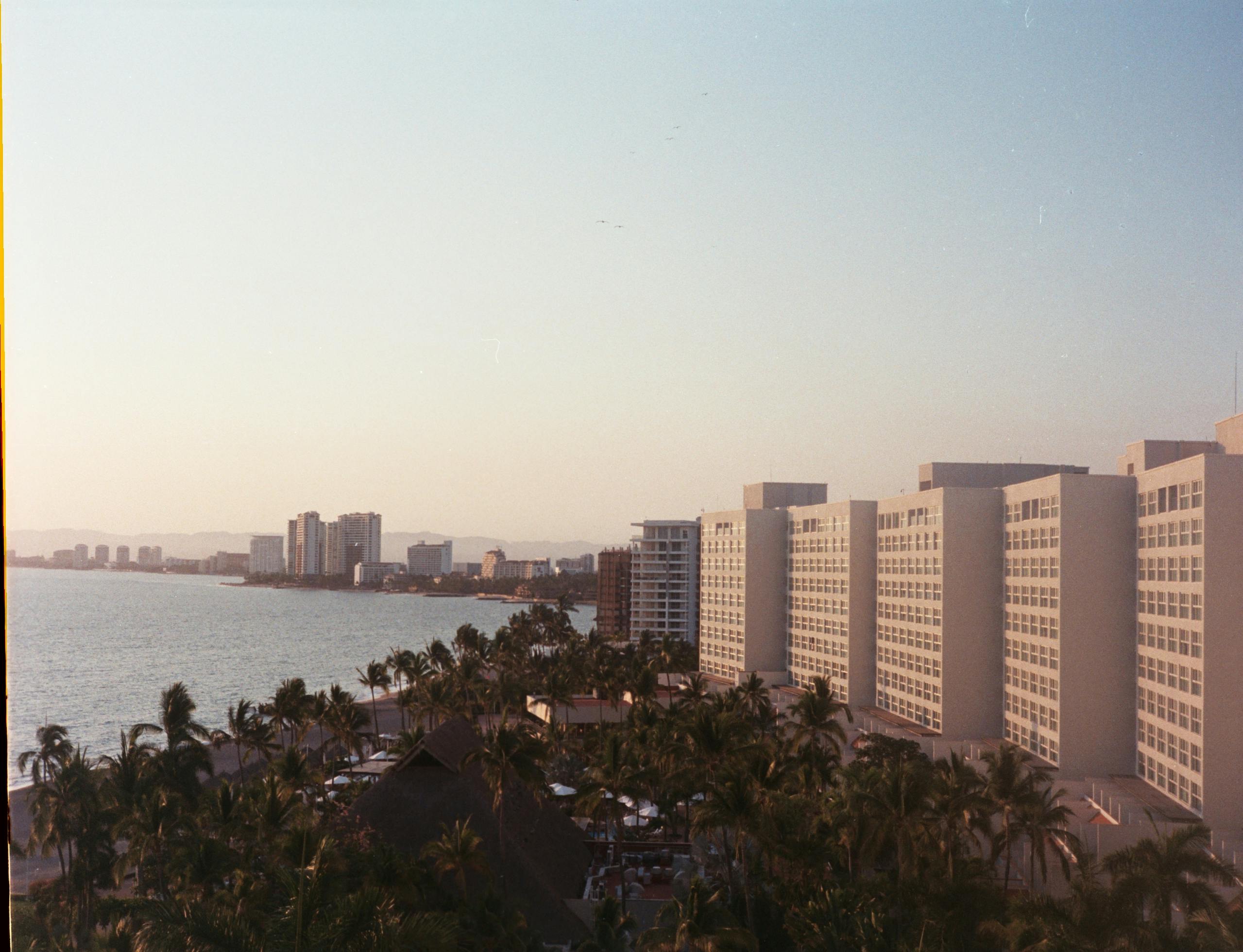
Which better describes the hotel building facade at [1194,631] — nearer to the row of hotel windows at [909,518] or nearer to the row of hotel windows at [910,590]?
the row of hotel windows at [910,590]

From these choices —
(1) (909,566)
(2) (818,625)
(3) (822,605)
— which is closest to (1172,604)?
(1) (909,566)

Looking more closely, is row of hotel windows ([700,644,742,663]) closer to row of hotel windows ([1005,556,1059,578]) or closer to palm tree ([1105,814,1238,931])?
row of hotel windows ([1005,556,1059,578])

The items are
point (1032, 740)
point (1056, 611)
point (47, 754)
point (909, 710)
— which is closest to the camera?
point (47, 754)

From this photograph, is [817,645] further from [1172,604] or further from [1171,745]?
[1172,604]

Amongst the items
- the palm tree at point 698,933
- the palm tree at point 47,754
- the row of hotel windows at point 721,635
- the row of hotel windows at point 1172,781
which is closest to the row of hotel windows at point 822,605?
the row of hotel windows at point 721,635

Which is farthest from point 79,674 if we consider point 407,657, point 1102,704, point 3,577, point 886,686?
point 3,577

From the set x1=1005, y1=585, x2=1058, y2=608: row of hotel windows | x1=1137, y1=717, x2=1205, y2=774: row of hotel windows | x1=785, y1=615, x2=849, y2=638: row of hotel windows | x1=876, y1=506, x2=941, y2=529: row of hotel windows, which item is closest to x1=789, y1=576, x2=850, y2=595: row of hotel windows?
x1=785, y1=615, x2=849, y2=638: row of hotel windows
